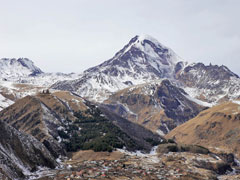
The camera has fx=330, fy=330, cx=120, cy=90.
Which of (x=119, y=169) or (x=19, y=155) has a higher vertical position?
(x=19, y=155)

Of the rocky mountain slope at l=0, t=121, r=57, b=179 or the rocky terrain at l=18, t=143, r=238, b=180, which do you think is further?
the rocky terrain at l=18, t=143, r=238, b=180

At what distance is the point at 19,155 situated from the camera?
14112 centimetres

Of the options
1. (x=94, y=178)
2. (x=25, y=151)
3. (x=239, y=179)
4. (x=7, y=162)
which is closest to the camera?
(x=7, y=162)

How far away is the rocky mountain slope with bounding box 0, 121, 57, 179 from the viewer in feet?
393

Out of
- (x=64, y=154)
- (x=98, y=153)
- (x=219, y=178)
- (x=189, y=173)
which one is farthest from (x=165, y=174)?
(x=64, y=154)

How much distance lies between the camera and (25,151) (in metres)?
149

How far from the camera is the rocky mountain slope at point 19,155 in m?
120

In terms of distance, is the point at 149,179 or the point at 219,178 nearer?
the point at 149,179

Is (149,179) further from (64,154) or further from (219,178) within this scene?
(64,154)

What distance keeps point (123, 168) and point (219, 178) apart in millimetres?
56194

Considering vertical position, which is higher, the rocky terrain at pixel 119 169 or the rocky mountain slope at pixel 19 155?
the rocky mountain slope at pixel 19 155

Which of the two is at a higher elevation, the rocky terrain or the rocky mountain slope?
the rocky mountain slope

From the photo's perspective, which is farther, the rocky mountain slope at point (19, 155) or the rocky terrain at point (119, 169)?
the rocky terrain at point (119, 169)

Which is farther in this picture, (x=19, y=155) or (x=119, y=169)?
(x=119, y=169)
